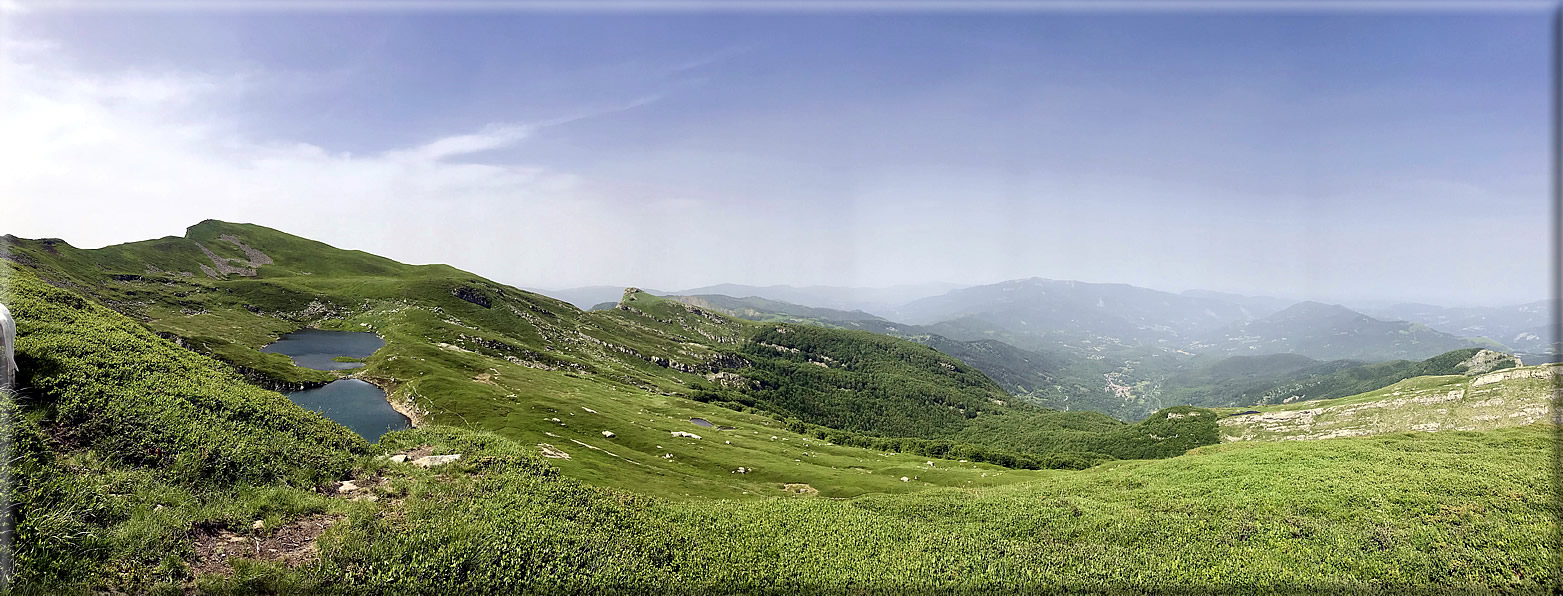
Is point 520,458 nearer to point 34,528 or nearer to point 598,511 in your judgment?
point 598,511

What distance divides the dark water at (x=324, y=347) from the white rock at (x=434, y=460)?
393 ft

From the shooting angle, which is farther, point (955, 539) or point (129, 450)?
point (955, 539)

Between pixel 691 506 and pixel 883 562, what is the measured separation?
9473 mm

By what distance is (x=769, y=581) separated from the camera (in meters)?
16.2

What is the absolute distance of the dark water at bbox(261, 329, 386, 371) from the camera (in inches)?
4584

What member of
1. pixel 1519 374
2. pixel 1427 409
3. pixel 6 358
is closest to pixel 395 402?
pixel 6 358

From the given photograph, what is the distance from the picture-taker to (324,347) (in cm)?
13625

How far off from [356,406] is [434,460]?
86703 mm

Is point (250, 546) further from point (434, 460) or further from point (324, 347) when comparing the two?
point (324, 347)

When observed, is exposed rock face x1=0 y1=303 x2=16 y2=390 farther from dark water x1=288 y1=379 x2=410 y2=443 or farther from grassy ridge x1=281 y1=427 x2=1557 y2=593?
dark water x1=288 y1=379 x2=410 y2=443

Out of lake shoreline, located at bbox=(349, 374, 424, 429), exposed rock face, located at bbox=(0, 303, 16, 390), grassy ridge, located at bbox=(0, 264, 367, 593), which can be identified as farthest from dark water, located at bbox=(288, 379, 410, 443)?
exposed rock face, located at bbox=(0, 303, 16, 390)

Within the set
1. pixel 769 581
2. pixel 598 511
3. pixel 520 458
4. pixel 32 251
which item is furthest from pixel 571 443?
pixel 32 251

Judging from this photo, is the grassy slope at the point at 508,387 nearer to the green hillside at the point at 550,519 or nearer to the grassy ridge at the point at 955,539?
the green hillside at the point at 550,519

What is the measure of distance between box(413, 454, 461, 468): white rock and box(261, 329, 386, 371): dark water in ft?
393
